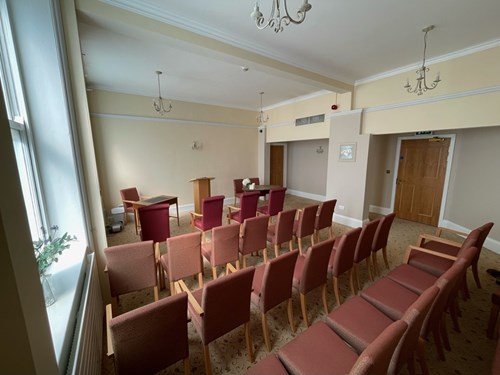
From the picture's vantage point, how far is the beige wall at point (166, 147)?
4.68 meters

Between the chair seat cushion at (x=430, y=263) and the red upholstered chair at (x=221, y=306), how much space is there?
196 cm

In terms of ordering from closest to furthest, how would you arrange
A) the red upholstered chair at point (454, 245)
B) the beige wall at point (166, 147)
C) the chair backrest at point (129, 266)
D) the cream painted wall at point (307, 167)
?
the chair backrest at point (129, 266) < the red upholstered chair at point (454, 245) < the beige wall at point (166, 147) < the cream painted wall at point (307, 167)

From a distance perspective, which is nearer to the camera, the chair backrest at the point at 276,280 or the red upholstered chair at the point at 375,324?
the red upholstered chair at the point at 375,324

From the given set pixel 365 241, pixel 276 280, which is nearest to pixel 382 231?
pixel 365 241

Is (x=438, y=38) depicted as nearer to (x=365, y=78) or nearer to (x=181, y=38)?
(x=365, y=78)

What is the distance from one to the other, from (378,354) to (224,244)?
1758 mm

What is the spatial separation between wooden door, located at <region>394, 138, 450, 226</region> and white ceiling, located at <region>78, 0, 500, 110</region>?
6.25 ft

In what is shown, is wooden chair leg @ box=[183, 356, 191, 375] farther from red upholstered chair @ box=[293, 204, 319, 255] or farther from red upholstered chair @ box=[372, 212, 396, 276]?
red upholstered chair @ box=[372, 212, 396, 276]

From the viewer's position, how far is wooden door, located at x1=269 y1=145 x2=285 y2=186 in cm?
786

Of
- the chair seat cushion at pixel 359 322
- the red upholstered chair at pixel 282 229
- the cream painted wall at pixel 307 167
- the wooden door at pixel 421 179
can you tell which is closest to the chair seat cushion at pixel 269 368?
the chair seat cushion at pixel 359 322

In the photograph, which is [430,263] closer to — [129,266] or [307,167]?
[129,266]

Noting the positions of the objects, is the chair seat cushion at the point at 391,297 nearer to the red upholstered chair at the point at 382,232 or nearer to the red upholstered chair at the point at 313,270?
the red upholstered chair at the point at 313,270

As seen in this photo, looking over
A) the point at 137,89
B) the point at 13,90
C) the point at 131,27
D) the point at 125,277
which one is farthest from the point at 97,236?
the point at 137,89

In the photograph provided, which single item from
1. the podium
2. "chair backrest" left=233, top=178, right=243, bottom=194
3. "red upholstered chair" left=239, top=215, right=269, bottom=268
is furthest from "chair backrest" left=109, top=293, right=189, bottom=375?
"chair backrest" left=233, top=178, right=243, bottom=194
